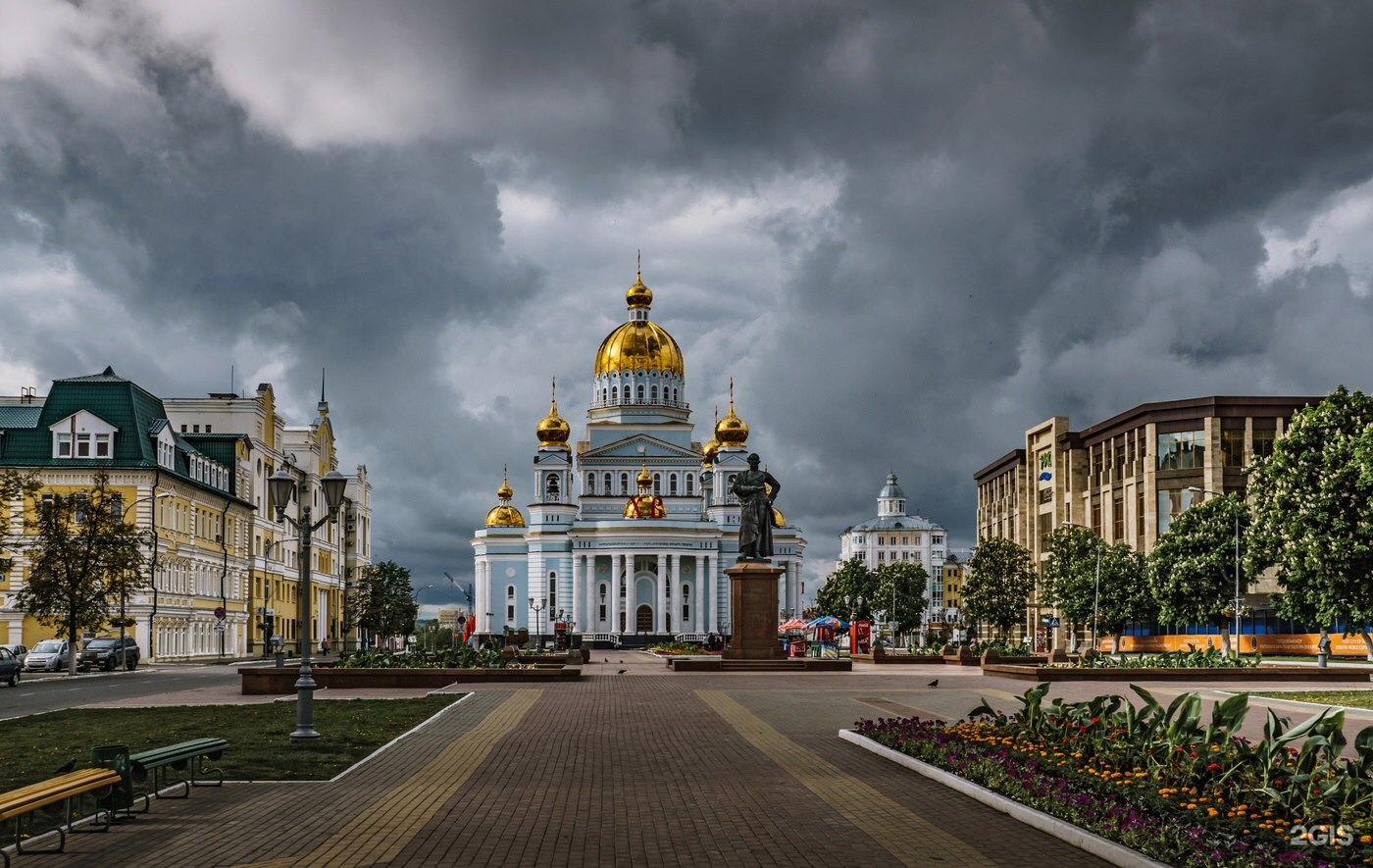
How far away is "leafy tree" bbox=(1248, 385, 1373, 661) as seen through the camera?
144 ft

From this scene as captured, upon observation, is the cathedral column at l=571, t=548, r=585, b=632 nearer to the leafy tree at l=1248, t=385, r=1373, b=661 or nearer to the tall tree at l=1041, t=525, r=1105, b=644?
the tall tree at l=1041, t=525, r=1105, b=644

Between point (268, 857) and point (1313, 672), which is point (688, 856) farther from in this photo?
point (1313, 672)

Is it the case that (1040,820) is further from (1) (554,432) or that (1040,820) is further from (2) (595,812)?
(1) (554,432)

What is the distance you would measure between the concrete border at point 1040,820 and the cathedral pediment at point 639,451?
12823cm

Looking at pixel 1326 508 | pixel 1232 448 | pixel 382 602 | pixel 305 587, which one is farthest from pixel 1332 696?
pixel 382 602

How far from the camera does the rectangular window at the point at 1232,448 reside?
94.6 m

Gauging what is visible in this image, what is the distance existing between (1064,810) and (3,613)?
6364 centimetres

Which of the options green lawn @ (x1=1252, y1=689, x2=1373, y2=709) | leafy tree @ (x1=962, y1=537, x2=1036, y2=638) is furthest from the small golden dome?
green lawn @ (x1=1252, y1=689, x2=1373, y2=709)

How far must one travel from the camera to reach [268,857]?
43.0 ft

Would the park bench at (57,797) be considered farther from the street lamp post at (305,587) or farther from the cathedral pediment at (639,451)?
the cathedral pediment at (639,451)

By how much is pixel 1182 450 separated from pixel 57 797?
91435mm

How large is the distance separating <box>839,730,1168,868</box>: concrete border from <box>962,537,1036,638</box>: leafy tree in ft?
259

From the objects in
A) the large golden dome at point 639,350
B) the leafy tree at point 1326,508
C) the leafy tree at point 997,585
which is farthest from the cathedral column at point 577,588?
the leafy tree at point 1326,508

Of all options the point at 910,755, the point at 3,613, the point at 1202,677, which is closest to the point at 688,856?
the point at 910,755
